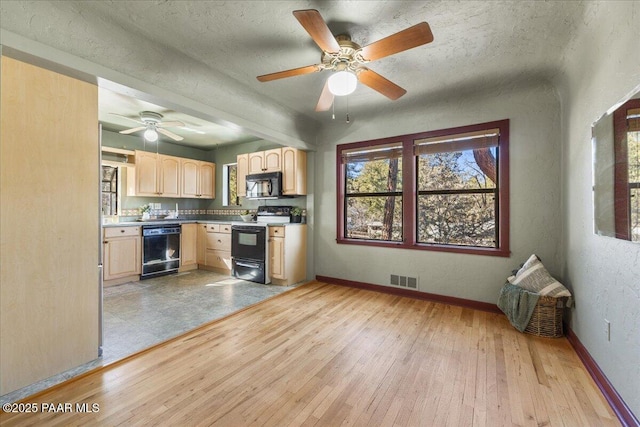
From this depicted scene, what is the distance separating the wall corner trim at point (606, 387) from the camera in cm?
147

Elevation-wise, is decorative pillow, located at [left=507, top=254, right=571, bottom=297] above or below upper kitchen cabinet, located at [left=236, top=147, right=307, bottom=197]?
below

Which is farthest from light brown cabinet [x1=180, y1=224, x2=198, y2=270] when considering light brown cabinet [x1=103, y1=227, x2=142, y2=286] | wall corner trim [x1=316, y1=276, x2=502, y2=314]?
wall corner trim [x1=316, y1=276, x2=502, y2=314]

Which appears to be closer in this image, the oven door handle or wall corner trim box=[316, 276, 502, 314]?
wall corner trim box=[316, 276, 502, 314]

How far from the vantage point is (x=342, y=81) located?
6.77 ft

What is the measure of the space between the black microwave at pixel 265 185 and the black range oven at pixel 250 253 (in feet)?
2.04

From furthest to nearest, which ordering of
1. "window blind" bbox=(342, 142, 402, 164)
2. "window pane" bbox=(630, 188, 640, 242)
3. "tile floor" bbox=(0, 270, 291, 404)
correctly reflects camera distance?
"window blind" bbox=(342, 142, 402, 164)
"tile floor" bbox=(0, 270, 291, 404)
"window pane" bbox=(630, 188, 640, 242)

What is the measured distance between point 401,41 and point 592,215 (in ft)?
6.23

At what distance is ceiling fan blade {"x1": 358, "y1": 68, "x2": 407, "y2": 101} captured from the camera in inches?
89.1

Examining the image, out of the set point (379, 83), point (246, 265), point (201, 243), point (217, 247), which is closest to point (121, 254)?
point (201, 243)

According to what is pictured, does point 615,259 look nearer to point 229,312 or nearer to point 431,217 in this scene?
point 431,217

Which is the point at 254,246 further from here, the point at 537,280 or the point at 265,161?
the point at 537,280

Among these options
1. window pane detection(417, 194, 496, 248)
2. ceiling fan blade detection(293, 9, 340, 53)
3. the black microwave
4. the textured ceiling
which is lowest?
window pane detection(417, 194, 496, 248)

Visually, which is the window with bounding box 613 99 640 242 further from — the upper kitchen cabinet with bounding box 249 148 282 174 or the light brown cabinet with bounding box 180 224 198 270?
the light brown cabinet with bounding box 180 224 198 270

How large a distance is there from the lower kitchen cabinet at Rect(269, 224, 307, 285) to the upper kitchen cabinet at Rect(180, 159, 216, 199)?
243 centimetres
